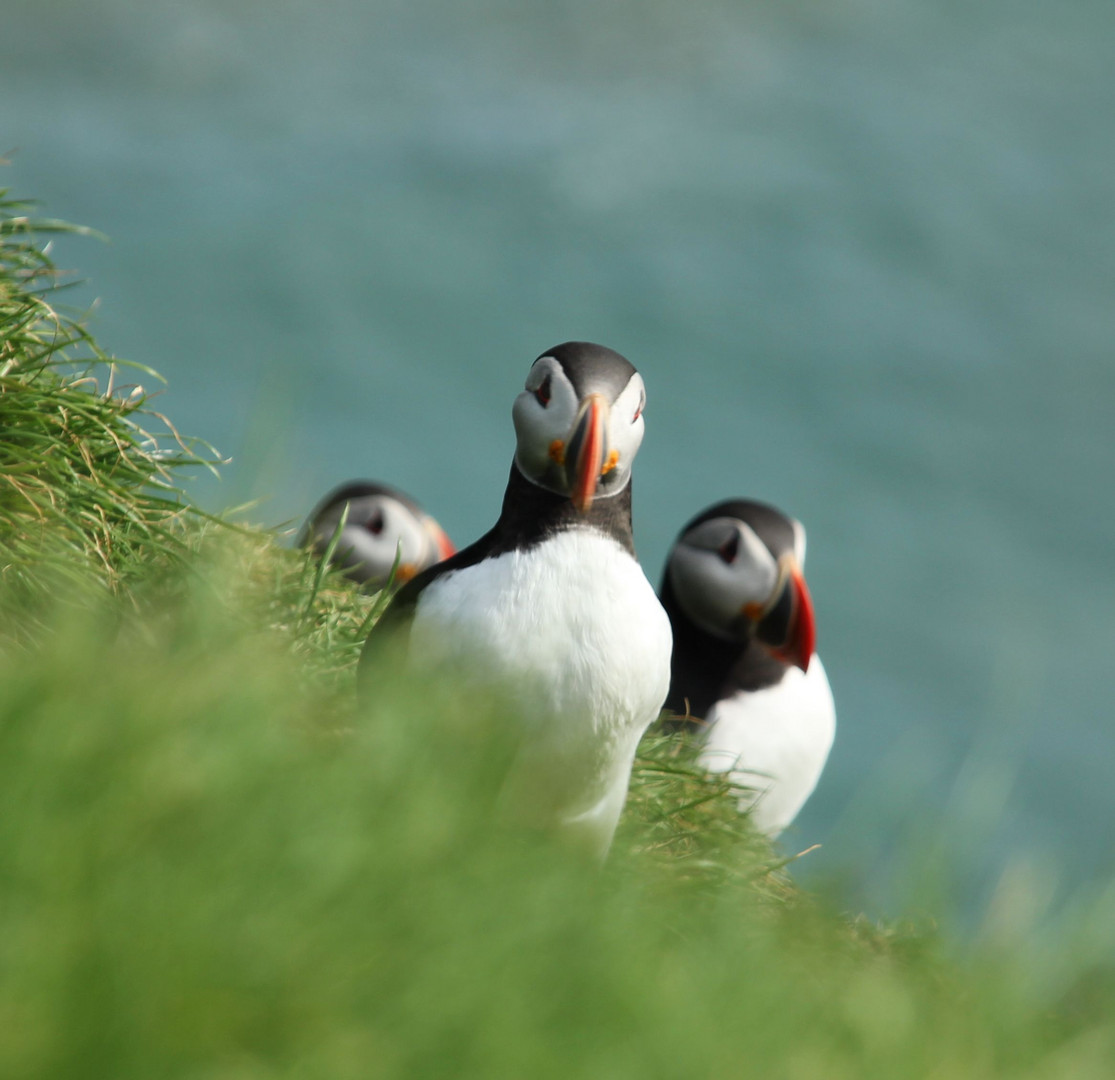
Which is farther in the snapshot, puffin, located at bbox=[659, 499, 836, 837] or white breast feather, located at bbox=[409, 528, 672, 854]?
puffin, located at bbox=[659, 499, 836, 837]

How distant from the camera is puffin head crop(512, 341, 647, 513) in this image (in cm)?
284

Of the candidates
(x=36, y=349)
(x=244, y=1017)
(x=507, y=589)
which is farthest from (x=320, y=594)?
(x=244, y=1017)

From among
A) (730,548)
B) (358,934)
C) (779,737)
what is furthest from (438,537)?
(358,934)

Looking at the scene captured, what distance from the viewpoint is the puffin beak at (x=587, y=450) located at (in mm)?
2826

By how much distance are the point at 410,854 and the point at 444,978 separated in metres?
0.18

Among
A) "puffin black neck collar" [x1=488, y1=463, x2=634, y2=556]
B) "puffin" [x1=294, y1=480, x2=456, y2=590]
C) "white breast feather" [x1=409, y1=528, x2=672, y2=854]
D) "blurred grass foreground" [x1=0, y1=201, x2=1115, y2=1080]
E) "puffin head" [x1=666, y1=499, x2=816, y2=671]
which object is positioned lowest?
"blurred grass foreground" [x1=0, y1=201, x2=1115, y2=1080]

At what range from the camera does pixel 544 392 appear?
298cm

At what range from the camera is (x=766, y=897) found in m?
3.45

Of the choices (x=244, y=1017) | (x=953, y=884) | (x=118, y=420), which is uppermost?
(x=118, y=420)

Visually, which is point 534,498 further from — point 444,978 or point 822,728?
point 822,728

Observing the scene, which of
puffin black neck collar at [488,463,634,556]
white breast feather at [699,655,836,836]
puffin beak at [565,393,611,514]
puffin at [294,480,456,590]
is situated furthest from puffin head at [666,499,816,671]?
puffin beak at [565,393,611,514]

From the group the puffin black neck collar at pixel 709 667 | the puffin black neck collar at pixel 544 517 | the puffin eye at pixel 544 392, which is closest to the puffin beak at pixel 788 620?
the puffin black neck collar at pixel 709 667

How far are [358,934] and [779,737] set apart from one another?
15.9 ft

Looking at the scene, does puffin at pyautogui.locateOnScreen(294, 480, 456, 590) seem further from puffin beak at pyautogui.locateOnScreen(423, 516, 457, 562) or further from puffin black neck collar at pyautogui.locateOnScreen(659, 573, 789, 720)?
puffin black neck collar at pyautogui.locateOnScreen(659, 573, 789, 720)
